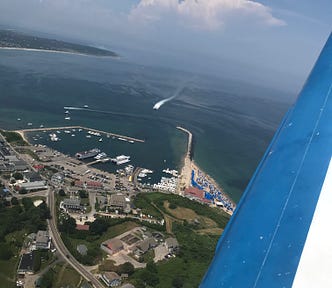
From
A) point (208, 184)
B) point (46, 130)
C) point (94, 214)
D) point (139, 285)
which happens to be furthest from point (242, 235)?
point (46, 130)

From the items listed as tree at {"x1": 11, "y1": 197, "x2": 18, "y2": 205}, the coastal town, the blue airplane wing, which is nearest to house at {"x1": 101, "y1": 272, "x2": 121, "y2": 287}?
the coastal town

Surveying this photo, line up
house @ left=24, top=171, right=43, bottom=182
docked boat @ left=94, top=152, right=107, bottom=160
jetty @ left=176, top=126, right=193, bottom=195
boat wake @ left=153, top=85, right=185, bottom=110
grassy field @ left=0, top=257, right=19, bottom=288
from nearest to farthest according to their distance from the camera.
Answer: grassy field @ left=0, top=257, right=19, bottom=288 < house @ left=24, top=171, right=43, bottom=182 < jetty @ left=176, top=126, right=193, bottom=195 < docked boat @ left=94, top=152, right=107, bottom=160 < boat wake @ left=153, top=85, right=185, bottom=110

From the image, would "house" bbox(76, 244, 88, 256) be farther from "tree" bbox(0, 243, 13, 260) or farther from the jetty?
the jetty

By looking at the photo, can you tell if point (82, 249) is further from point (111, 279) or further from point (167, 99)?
point (167, 99)

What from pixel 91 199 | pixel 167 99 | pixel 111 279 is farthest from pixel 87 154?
pixel 167 99

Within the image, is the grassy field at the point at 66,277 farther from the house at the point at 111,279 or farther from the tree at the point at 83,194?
the tree at the point at 83,194

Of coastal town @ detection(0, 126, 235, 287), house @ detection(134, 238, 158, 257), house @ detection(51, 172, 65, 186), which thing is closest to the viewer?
coastal town @ detection(0, 126, 235, 287)

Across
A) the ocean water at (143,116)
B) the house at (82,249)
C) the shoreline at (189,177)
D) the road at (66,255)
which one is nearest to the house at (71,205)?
the road at (66,255)
